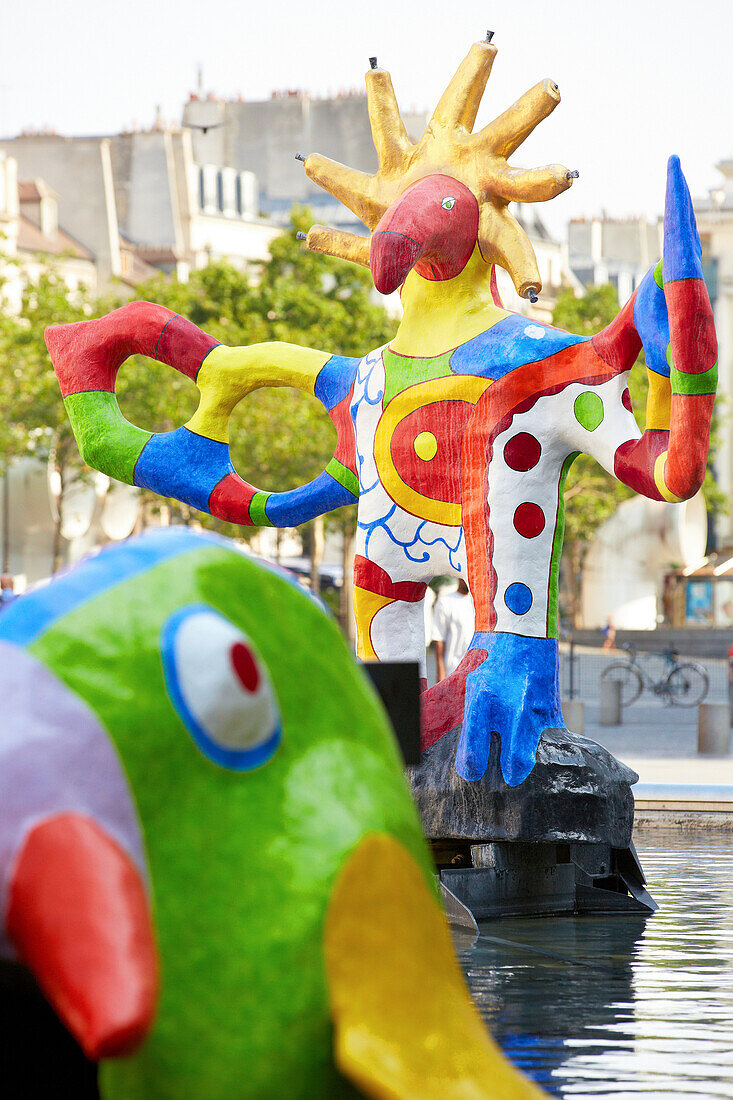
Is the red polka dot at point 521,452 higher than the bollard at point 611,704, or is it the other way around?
the red polka dot at point 521,452

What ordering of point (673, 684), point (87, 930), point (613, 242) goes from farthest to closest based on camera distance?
point (613, 242) < point (673, 684) < point (87, 930)

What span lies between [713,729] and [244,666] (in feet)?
39.8

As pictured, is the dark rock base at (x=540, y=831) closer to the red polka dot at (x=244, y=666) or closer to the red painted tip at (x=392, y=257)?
the red painted tip at (x=392, y=257)

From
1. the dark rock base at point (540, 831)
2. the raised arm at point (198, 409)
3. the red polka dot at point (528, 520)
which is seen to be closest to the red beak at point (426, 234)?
the raised arm at point (198, 409)

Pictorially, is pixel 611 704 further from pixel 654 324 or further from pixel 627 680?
pixel 654 324

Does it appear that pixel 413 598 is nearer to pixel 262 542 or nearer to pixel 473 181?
pixel 473 181

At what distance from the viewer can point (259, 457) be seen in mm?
29078

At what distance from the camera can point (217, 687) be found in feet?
7.96

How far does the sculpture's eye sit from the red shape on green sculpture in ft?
14.9

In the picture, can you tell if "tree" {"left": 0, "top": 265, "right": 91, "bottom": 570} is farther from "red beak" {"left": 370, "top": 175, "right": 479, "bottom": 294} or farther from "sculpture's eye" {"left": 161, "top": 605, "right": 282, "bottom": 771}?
"sculpture's eye" {"left": 161, "top": 605, "right": 282, "bottom": 771}

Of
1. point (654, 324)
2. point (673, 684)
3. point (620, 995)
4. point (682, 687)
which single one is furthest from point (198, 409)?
point (682, 687)

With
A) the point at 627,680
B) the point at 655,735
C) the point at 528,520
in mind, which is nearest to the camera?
the point at 528,520

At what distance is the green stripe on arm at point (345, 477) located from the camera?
7469mm

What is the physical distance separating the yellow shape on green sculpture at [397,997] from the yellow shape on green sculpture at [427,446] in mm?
4428
